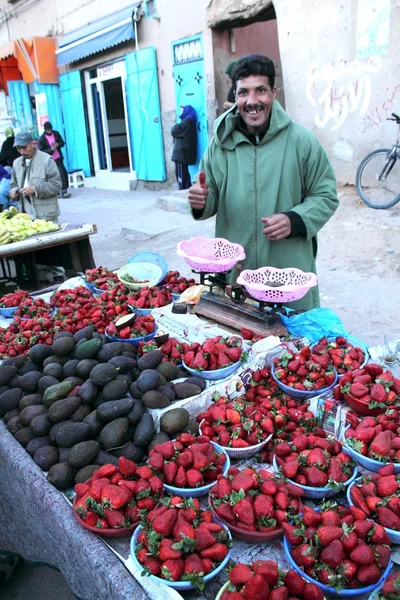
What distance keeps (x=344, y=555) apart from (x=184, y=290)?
206 cm

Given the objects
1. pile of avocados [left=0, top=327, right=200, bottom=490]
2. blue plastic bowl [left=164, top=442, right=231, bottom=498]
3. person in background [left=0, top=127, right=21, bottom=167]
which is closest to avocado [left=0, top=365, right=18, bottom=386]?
pile of avocados [left=0, top=327, right=200, bottom=490]

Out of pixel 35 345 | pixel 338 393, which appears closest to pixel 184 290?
pixel 35 345

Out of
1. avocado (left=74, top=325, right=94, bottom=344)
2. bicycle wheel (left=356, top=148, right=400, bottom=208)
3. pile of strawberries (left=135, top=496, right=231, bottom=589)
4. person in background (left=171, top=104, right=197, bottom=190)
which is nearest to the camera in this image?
pile of strawberries (left=135, top=496, right=231, bottom=589)

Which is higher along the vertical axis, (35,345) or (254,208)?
(254,208)

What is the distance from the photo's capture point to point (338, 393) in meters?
1.90

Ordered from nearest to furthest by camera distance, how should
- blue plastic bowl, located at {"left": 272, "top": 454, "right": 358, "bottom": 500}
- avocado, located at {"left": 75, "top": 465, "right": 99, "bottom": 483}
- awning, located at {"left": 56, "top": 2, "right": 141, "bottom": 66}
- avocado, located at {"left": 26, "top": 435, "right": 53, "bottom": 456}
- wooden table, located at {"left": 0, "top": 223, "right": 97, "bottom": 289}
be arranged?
blue plastic bowl, located at {"left": 272, "top": 454, "right": 358, "bottom": 500}
avocado, located at {"left": 75, "top": 465, "right": 99, "bottom": 483}
avocado, located at {"left": 26, "top": 435, "right": 53, "bottom": 456}
wooden table, located at {"left": 0, "top": 223, "right": 97, "bottom": 289}
awning, located at {"left": 56, "top": 2, "right": 141, "bottom": 66}

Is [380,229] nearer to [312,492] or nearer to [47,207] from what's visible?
[47,207]

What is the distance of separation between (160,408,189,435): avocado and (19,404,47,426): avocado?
0.54 meters

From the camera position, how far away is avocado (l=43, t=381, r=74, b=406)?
202 centimetres

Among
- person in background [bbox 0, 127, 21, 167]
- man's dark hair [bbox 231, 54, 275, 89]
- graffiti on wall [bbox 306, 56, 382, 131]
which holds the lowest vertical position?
person in background [bbox 0, 127, 21, 167]

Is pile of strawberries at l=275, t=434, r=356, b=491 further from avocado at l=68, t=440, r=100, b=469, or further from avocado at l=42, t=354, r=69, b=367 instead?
avocado at l=42, t=354, r=69, b=367

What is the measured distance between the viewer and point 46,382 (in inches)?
84.7

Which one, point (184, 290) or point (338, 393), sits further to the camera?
point (184, 290)

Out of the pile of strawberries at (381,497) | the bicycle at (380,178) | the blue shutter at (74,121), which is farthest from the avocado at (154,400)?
the blue shutter at (74,121)
